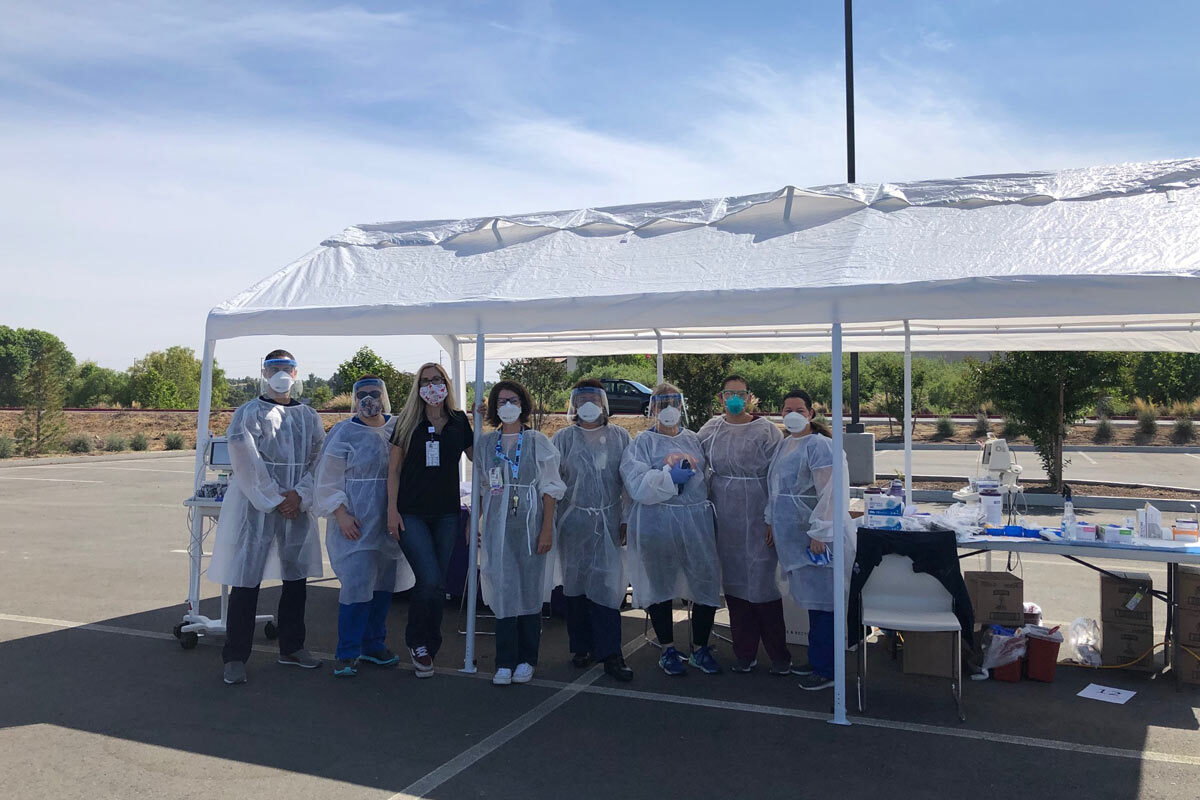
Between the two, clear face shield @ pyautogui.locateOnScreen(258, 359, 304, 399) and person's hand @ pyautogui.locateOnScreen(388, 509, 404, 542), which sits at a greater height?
clear face shield @ pyautogui.locateOnScreen(258, 359, 304, 399)

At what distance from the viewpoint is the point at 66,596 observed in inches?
280

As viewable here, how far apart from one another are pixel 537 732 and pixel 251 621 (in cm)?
191

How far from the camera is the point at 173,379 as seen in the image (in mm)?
48062

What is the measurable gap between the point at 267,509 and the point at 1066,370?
37.2ft

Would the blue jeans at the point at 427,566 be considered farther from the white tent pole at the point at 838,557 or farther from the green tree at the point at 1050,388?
the green tree at the point at 1050,388

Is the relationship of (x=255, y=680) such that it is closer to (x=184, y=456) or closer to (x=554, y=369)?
(x=554, y=369)

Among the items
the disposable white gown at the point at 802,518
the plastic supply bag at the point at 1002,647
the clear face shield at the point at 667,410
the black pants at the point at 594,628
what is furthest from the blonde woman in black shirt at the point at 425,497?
the plastic supply bag at the point at 1002,647

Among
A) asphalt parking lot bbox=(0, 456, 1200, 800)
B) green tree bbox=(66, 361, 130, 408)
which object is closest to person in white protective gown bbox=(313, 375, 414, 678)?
asphalt parking lot bbox=(0, 456, 1200, 800)

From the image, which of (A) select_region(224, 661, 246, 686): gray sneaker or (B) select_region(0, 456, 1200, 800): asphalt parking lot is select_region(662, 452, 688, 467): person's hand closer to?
(B) select_region(0, 456, 1200, 800): asphalt parking lot

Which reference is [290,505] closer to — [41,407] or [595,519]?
[595,519]

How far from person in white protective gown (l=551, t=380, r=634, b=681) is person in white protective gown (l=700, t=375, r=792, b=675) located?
23.7 inches

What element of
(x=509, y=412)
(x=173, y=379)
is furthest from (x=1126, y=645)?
(x=173, y=379)

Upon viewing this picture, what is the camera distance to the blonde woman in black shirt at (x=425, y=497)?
16.8 feet

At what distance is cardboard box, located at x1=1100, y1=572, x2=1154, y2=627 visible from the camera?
5.18m
